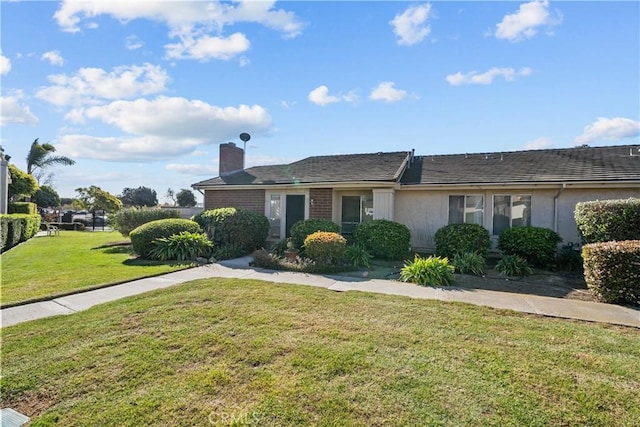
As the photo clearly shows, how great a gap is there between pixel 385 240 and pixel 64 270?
891 centimetres

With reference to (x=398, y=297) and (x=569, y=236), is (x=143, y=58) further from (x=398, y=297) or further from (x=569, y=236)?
(x=569, y=236)

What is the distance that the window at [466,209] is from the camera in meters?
11.9

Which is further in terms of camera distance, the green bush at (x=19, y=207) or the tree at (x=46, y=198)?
the tree at (x=46, y=198)

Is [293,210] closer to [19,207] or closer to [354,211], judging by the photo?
[354,211]

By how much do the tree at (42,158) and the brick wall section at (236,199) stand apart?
77.8 ft

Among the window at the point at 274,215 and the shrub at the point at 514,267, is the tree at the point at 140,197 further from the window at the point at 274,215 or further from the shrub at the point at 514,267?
the shrub at the point at 514,267

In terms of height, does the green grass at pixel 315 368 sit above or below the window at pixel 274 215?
below

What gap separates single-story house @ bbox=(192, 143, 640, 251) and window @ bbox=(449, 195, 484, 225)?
0.03m

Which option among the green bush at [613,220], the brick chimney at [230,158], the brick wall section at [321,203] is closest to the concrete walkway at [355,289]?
the green bush at [613,220]

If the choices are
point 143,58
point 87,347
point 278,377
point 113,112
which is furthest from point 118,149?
point 278,377

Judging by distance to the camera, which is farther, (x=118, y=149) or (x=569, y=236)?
(x=118, y=149)

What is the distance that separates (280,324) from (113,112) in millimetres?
11637

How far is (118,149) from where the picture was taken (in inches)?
842

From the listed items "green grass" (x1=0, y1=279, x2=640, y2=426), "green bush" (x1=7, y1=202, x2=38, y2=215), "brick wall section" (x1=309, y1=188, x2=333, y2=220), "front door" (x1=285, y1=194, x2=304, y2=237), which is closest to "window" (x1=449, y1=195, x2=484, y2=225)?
"brick wall section" (x1=309, y1=188, x2=333, y2=220)
